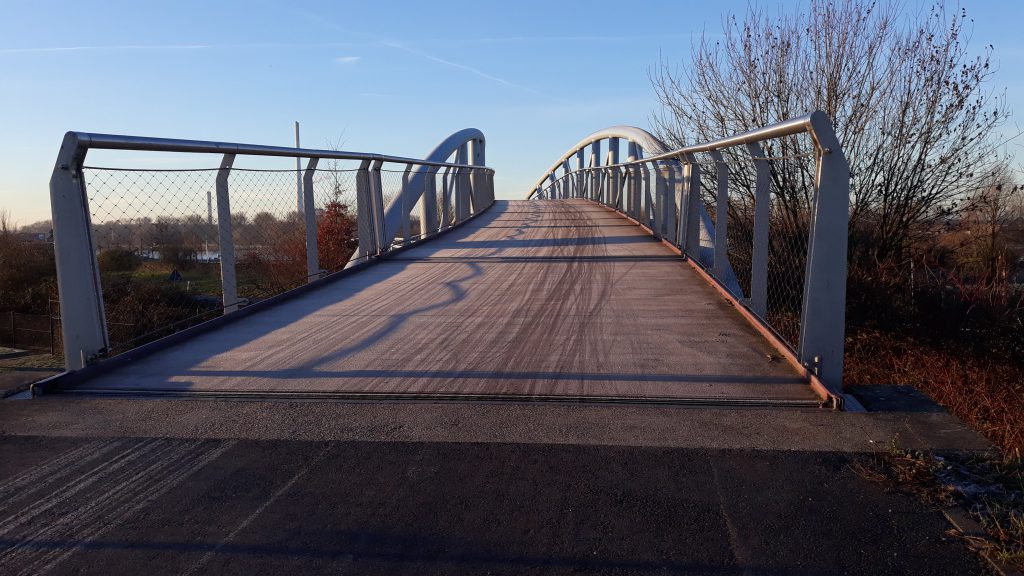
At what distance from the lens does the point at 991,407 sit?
896cm

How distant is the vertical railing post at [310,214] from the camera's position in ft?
23.3

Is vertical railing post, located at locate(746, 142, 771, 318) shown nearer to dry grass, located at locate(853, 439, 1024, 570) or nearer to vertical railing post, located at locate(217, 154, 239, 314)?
dry grass, located at locate(853, 439, 1024, 570)

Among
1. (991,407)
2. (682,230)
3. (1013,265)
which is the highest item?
(682,230)

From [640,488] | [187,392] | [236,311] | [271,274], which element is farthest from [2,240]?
[640,488]

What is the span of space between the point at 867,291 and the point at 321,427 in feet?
39.3

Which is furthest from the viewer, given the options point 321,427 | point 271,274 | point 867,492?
point 271,274

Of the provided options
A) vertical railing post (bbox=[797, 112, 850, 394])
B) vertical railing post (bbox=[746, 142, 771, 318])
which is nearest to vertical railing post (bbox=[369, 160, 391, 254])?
vertical railing post (bbox=[746, 142, 771, 318])

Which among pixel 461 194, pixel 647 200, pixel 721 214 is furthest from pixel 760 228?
pixel 461 194

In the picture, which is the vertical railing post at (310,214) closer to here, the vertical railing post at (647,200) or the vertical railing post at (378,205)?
the vertical railing post at (378,205)

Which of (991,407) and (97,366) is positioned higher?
(97,366)

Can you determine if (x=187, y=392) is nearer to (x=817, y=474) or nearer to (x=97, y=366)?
(x=97, y=366)

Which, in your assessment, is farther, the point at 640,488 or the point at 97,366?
the point at 97,366

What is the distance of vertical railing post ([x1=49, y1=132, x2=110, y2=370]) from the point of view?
4.22 metres

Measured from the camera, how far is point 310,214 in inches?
286
